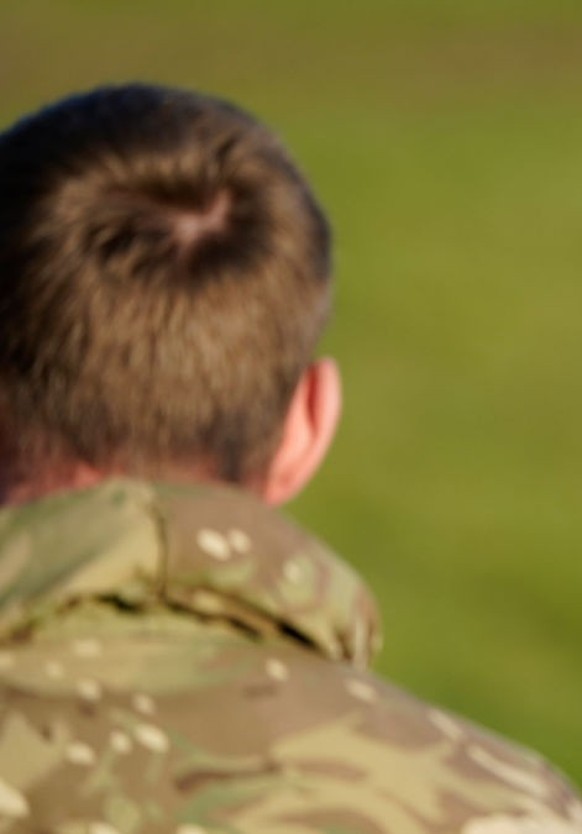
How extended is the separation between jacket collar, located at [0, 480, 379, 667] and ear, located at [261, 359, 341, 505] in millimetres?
314

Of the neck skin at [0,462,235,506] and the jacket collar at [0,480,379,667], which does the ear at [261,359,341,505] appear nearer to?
the neck skin at [0,462,235,506]

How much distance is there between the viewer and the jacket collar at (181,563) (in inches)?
97.0

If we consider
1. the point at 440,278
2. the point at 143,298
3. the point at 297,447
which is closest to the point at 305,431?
the point at 297,447

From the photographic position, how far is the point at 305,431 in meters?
3.02

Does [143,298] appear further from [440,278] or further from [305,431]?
[440,278]

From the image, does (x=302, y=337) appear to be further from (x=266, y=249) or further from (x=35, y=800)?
(x=35, y=800)

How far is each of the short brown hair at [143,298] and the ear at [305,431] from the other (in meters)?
0.07

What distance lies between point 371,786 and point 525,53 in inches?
954

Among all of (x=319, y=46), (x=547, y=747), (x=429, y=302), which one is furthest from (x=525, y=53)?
(x=547, y=747)

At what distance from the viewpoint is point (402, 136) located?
2408 cm

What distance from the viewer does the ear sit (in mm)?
2955

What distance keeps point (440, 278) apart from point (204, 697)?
17.3 m

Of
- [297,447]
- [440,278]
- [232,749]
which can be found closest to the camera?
[232,749]

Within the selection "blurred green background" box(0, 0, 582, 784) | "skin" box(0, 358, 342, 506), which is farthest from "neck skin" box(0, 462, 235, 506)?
"blurred green background" box(0, 0, 582, 784)
